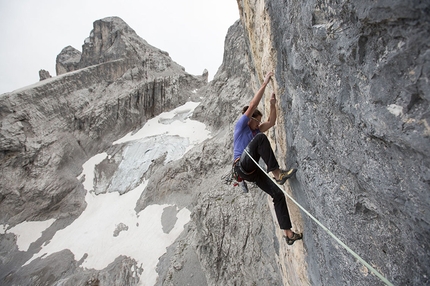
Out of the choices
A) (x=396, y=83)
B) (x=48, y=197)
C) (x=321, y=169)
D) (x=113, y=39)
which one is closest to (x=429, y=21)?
(x=396, y=83)

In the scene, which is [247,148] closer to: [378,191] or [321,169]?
[321,169]

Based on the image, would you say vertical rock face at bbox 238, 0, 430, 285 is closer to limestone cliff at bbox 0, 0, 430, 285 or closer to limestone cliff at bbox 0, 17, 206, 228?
limestone cliff at bbox 0, 0, 430, 285

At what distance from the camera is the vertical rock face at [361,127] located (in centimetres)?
195

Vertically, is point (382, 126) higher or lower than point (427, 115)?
lower

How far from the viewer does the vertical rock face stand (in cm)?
195

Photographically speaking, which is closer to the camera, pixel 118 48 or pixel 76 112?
pixel 76 112

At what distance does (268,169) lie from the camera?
15.0 feet

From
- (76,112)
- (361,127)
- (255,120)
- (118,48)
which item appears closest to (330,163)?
(361,127)

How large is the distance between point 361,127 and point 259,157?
8.40 ft

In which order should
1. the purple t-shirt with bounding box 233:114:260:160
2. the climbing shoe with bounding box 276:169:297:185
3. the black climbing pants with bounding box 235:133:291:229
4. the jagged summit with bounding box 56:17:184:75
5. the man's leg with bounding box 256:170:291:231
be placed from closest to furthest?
the climbing shoe with bounding box 276:169:297:185
the black climbing pants with bounding box 235:133:291:229
the man's leg with bounding box 256:170:291:231
the purple t-shirt with bounding box 233:114:260:160
the jagged summit with bounding box 56:17:184:75

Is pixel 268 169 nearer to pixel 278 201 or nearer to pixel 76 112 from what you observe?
pixel 278 201

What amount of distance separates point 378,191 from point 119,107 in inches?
1330

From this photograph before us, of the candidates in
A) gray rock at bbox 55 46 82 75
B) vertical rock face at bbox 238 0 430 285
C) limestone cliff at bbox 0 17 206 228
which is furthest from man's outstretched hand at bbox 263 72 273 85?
gray rock at bbox 55 46 82 75

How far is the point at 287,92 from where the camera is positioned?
4270 mm
